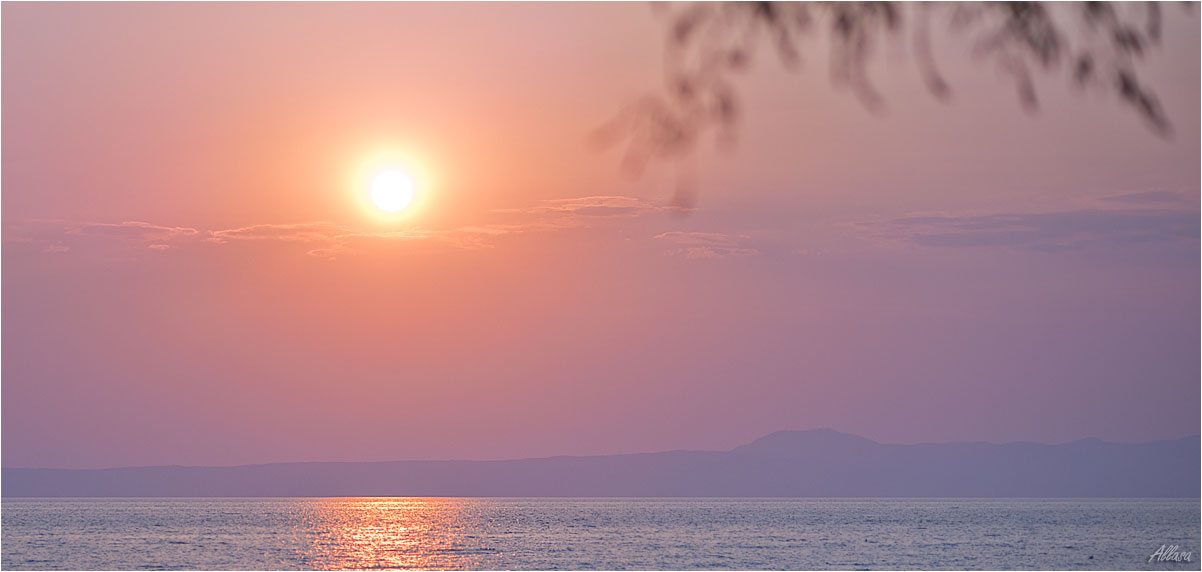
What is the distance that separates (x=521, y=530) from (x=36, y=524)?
230ft

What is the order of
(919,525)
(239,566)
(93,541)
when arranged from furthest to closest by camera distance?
(919,525)
(93,541)
(239,566)

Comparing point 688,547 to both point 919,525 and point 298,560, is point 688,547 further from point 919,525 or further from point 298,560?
point 919,525

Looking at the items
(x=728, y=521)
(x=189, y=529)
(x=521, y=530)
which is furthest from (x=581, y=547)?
(x=728, y=521)

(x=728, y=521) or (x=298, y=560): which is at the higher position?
(x=728, y=521)

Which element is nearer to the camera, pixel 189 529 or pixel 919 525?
pixel 189 529

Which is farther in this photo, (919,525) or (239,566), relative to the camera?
(919,525)

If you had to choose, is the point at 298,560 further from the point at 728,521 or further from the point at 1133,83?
the point at 1133,83

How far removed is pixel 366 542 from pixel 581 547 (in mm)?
25393

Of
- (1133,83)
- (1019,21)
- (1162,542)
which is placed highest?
(1162,542)

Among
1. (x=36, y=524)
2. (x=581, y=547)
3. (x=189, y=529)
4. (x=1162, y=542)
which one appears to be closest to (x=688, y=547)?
(x=581, y=547)

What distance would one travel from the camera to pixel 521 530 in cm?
15800

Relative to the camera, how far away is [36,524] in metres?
181

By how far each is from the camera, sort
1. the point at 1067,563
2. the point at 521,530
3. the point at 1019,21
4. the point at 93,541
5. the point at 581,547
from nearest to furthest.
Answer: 1. the point at 1019,21
2. the point at 1067,563
3. the point at 581,547
4. the point at 93,541
5. the point at 521,530

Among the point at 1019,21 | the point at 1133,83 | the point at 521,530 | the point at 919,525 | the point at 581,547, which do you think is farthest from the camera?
the point at 919,525
